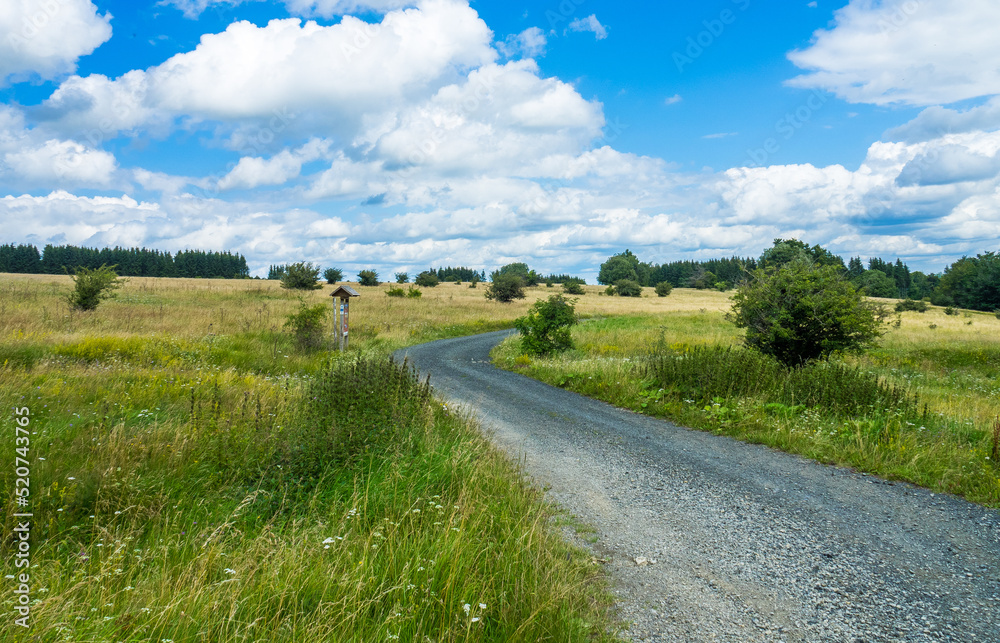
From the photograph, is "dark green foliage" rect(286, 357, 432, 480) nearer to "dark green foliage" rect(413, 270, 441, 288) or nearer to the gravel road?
the gravel road

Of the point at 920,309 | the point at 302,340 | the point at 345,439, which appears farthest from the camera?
the point at 920,309

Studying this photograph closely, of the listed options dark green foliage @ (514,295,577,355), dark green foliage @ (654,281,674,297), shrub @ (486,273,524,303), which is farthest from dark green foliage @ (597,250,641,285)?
dark green foliage @ (514,295,577,355)

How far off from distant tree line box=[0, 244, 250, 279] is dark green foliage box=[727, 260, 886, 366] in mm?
113464

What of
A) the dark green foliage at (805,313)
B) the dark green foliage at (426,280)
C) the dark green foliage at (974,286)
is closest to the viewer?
the dark green foliage at (805,313)

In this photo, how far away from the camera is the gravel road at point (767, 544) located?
3480 millimetres

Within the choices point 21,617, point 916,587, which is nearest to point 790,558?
point 916,587

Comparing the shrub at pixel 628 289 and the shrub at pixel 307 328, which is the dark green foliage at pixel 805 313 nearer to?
the shrub at pixel 307 328

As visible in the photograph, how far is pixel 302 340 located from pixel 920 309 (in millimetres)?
67239

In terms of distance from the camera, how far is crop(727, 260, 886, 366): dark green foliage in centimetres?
1201

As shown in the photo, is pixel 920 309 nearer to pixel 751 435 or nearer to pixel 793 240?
pixel 793 240

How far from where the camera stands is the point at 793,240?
72812 millimetres

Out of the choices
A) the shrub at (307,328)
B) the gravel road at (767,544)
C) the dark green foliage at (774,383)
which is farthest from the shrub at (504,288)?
the gravel road at (767,544)

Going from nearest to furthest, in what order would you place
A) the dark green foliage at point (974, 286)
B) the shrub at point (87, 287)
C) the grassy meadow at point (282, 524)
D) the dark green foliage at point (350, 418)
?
the grassy meadow at point (282, 524) < the dark green foliage at point (350, 418) < the shrub at point (87, 287) < the dark green foliage at point (974, 286)

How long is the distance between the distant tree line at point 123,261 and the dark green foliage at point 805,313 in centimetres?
11346
